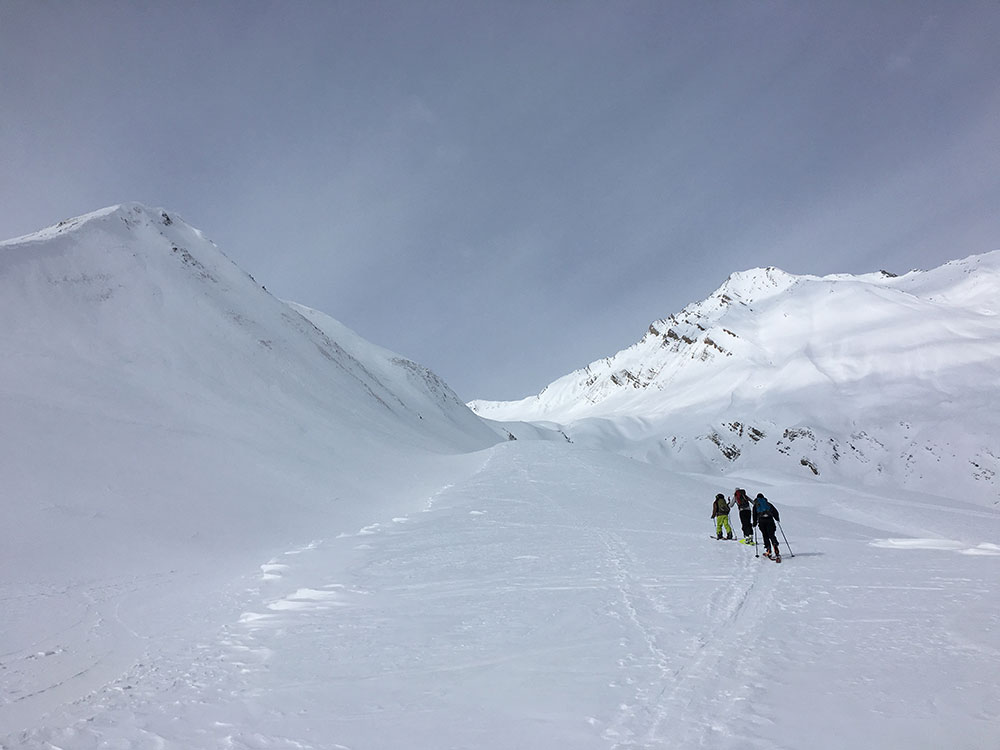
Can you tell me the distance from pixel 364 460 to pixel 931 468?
280ft

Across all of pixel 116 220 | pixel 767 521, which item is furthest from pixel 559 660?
pixel 116 220

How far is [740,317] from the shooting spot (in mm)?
169125

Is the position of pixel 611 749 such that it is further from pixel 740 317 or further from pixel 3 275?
pixel 740 317

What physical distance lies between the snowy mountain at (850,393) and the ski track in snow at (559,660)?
83179 millimetres

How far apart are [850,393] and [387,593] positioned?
11515 centimetres

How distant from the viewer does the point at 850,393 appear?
101438 millimetres

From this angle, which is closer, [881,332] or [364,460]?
[364,460]

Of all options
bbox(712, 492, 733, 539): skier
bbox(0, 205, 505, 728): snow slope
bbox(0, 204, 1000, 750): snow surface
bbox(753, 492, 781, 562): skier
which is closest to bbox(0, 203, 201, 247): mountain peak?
bbox(0, 205, 505, 728): snow slope

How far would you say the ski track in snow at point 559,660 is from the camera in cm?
465

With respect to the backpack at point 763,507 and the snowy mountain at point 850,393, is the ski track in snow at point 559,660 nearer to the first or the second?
the backpack at point 763,507

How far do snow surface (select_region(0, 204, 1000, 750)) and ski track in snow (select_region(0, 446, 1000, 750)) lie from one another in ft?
0.13

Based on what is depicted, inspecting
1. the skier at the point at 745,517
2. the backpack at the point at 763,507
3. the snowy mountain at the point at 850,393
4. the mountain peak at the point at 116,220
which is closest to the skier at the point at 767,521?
the backpack at the point at 763,507

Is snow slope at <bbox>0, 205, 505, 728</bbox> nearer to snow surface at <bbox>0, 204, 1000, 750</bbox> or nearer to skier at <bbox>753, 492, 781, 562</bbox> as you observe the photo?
snow surface at <bbox>0, 204, 1000, 750</bbox>

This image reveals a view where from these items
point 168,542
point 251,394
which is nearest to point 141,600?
point 168,542
